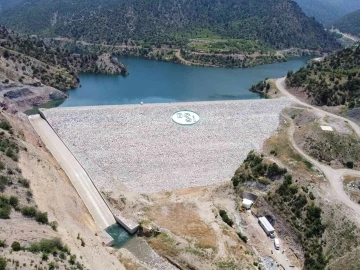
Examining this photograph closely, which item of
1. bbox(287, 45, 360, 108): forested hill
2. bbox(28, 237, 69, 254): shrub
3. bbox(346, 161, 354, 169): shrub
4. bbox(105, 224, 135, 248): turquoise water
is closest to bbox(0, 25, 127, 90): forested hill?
bbox(105, 224, 135, 248): turquoise water

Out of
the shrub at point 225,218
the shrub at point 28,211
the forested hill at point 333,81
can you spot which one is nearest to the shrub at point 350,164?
the shrub at point 225,218

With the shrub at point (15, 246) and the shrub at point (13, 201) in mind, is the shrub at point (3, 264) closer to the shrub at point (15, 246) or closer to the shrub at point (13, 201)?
the shrub at point (15, 246)

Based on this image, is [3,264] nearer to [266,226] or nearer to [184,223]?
[184,223]

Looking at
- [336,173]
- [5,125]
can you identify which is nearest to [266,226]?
[336,173]

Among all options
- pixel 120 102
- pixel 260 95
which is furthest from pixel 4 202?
pixel 260 95

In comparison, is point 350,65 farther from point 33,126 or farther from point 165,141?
point 33,126

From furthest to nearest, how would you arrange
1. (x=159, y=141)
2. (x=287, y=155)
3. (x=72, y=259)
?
(x=159, y=141), (x=287, y=155), (x=72, y=259)

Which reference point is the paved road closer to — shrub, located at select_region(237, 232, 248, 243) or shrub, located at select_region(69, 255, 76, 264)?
shrub, located at select_region(69, 255, 76, 264)
